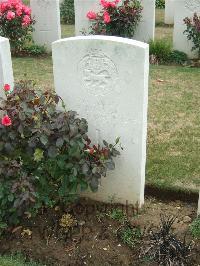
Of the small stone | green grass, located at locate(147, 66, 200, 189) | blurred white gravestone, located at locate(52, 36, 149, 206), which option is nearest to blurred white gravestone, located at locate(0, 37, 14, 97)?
blurred white gravestone, located at locate(52, 36, 149, 206)

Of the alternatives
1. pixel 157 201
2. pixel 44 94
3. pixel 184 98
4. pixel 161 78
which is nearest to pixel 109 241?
pixel 157 201

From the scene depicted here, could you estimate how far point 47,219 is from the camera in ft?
12.9

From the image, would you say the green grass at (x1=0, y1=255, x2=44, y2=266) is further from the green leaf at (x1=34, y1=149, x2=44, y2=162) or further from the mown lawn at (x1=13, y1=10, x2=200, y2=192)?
the mown lawn at (x1=13, y1=10, x2=200, y2=192)

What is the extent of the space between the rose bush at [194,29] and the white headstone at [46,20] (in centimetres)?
251

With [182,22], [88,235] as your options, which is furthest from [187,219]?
[182,22]

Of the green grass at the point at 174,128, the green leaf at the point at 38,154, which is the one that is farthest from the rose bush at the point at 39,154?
the green grass at the point at 174,128

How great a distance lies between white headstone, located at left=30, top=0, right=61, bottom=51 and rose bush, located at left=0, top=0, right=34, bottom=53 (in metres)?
0.20

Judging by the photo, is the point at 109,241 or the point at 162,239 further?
the point at 109,241

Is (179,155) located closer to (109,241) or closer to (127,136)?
(127,136)

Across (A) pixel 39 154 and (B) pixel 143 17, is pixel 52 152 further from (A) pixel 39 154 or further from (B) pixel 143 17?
(B) pixel 143 17

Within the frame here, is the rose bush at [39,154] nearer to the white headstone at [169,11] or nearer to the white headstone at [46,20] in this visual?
the white headstone at [46,20]

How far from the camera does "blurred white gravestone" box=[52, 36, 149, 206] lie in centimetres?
352

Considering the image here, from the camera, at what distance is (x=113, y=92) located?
3680mm

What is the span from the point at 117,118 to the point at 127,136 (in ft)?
0.58
